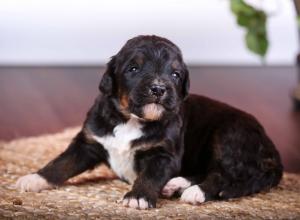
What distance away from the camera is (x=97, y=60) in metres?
4.77

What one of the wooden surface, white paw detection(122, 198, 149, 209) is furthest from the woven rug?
the wooden surface

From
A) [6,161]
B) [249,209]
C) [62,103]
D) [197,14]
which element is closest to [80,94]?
[62,103]

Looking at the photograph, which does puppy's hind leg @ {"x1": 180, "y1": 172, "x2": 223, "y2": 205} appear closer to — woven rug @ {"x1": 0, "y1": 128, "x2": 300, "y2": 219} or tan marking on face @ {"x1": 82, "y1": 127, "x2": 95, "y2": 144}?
A: woven rug @ {"x1": 0, "y1": 128, "x2": 300, "y2": 219}

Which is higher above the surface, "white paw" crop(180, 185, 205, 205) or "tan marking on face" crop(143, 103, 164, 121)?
"tan marking on face" crop(143, 103, 164, 121)

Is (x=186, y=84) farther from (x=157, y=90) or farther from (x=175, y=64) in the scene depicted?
(x=157, y=90)

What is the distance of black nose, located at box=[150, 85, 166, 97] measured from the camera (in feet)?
8.23

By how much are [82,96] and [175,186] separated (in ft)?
6.70

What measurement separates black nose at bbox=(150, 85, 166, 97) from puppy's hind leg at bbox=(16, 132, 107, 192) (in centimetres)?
42

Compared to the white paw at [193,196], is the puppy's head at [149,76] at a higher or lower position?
higher

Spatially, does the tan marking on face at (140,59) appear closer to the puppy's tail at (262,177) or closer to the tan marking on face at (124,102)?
the tan marking on face at (124,102)

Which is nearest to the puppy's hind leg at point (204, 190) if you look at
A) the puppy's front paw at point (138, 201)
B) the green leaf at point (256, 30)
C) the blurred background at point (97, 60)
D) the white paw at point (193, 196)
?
the white paw at point (193, 196)

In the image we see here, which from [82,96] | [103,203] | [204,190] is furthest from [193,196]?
[82,96]

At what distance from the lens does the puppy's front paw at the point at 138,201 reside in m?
2.55

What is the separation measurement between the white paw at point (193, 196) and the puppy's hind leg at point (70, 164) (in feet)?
1.12
